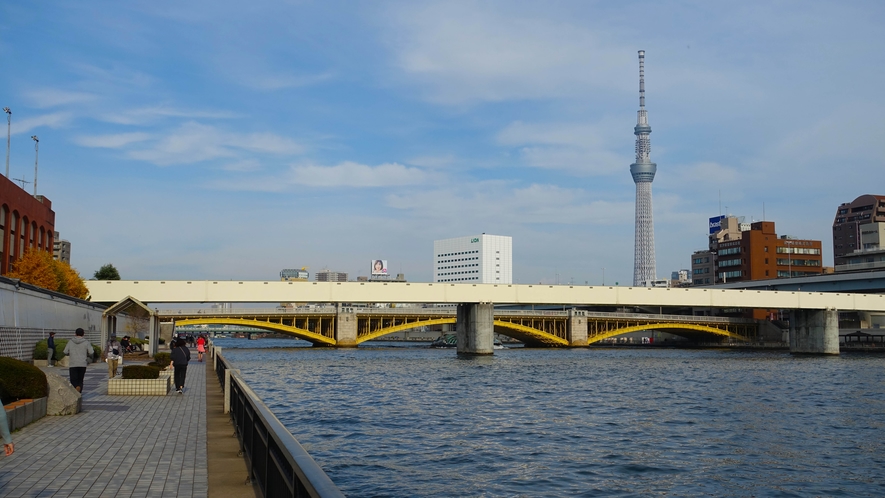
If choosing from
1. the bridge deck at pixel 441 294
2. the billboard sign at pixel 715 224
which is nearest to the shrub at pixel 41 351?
the bridge deck at pixel 441 294

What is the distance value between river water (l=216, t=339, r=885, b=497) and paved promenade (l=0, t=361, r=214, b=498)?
14.6 feet

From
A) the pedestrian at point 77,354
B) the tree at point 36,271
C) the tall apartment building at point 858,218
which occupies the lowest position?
the pedestrian at point 77,354

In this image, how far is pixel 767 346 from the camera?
412ft

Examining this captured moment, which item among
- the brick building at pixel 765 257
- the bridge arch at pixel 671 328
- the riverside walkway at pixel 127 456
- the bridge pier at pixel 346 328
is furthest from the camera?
the brick building at pixel 765 257

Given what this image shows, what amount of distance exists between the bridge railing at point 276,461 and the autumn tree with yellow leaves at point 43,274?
5975 cm

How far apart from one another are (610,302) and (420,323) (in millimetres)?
30172

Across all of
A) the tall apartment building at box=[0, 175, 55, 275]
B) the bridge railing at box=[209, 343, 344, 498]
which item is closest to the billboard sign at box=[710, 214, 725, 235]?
the tall apartment building at box=[0, 175, 55, 275]

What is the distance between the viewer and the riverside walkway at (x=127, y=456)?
37.3 ft

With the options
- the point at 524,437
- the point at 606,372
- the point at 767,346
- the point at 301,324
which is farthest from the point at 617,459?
the point at 301,324

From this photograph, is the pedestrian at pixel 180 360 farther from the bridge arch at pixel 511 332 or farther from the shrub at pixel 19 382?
the bridge arch at pixel 511 332

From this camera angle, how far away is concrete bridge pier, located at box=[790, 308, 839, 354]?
325 ft

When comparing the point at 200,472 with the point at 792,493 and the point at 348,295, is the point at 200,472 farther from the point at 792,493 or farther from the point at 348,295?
the point at 348,295

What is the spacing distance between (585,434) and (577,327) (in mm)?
95659

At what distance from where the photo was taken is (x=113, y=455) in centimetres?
1421
